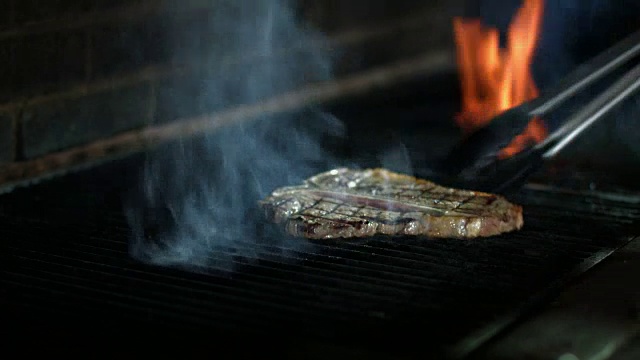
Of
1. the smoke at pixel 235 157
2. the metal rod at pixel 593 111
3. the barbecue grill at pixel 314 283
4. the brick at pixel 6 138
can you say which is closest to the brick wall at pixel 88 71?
the brick at pixel 6 138

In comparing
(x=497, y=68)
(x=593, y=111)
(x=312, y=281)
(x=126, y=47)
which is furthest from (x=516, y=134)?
(x=126, y=47)

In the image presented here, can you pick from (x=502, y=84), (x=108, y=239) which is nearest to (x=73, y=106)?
(x=108, y=239)

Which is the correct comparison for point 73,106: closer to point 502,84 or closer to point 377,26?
point 502,84

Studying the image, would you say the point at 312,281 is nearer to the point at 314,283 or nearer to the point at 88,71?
the point at 314,283

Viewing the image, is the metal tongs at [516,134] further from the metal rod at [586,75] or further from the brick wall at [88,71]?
the brick wall at [88,71]

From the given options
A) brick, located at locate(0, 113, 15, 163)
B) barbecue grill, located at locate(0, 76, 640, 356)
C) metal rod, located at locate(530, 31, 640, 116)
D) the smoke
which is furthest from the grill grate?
brick, located at locate(0, 113, 15, 163)
